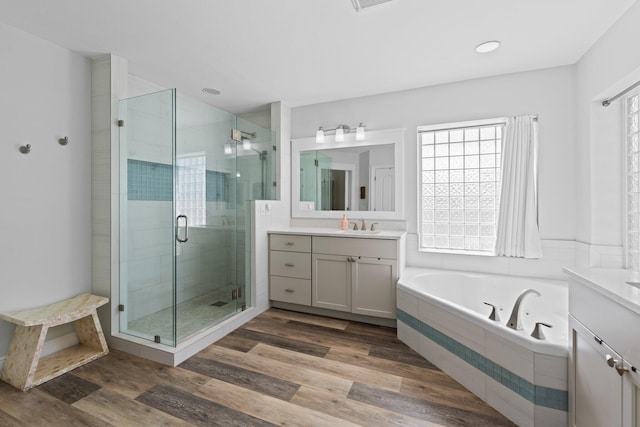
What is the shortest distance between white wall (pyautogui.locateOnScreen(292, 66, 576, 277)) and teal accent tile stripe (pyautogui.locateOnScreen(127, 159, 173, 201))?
85.5 inches

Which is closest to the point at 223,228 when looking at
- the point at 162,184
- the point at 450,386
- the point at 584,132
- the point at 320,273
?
the point at 162,184

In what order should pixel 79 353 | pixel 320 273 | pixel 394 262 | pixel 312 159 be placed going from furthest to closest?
pixel 312 159
pixel 320 273
pixel 394 262
pixel 79 353

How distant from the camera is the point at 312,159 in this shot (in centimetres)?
357

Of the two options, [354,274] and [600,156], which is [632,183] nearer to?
[600,156]

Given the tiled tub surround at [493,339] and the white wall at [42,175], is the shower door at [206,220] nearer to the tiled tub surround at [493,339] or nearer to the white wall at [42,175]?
the white wall at [42,175]

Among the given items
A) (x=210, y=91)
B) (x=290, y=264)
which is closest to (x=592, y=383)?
(x=290, y=264)

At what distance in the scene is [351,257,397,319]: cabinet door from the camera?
2676 mm

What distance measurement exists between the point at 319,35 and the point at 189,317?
99.8 inches

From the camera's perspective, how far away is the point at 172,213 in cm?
220

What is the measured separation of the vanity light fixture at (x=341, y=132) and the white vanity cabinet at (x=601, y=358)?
7.51 feet

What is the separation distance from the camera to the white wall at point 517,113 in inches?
101

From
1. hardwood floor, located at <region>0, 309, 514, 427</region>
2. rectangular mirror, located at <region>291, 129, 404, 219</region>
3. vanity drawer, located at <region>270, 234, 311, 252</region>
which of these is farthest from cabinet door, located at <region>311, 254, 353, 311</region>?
rectangular mirror, located at <region>291, 129, 404, 219</region>

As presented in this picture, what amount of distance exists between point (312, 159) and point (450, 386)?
2647mm

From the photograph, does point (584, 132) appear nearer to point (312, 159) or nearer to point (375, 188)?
point (375, 188)
